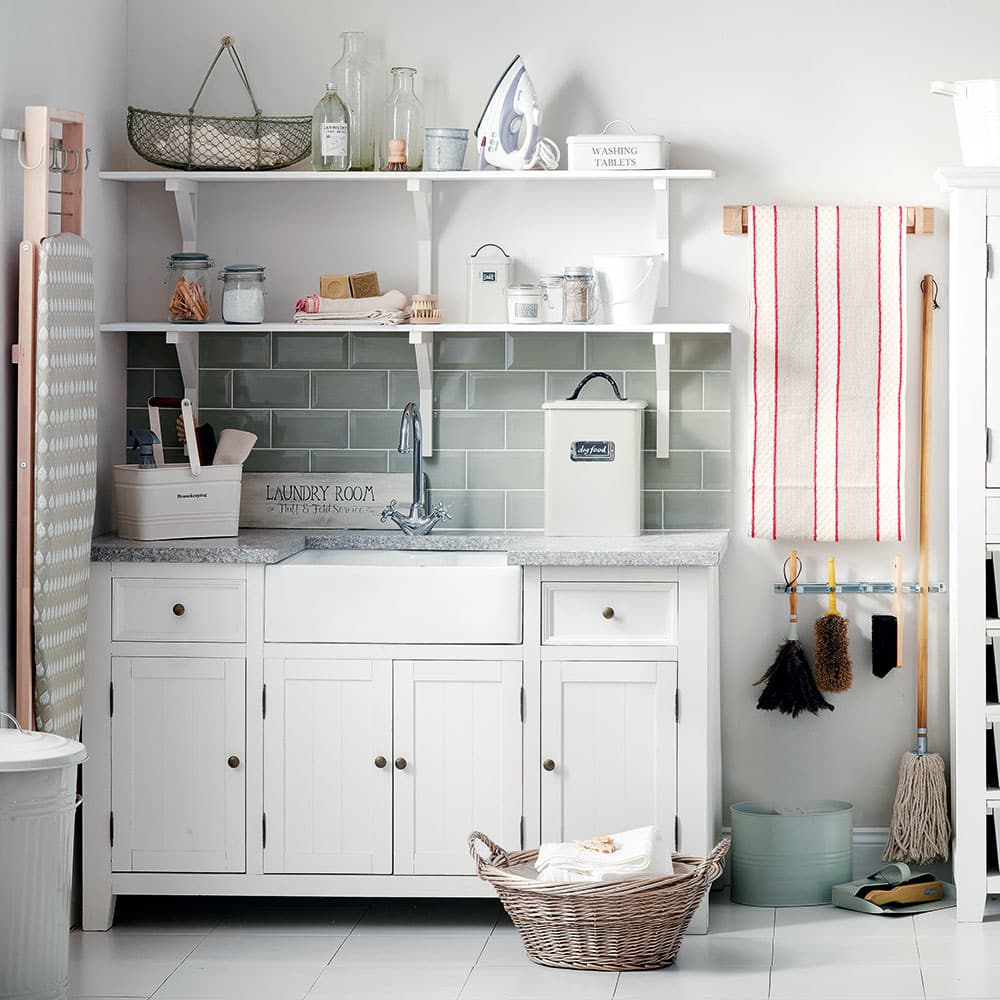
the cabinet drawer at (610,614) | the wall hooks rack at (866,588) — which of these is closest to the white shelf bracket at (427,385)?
the cabinet drawer at (610,614)

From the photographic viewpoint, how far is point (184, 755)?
3625 mm

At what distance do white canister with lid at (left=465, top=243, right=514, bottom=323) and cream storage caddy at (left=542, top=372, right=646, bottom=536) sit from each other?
0.95 ft

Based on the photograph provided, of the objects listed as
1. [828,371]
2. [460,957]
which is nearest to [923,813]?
[828,371]

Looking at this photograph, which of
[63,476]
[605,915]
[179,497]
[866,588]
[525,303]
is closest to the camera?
[605,915]

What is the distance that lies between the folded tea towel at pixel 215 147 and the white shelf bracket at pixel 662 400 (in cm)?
109

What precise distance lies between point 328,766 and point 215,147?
5.09ft

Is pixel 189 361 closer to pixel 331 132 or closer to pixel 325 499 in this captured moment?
pixel 325 499

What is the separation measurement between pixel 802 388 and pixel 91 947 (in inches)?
85.6

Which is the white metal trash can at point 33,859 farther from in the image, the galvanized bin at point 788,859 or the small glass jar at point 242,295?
the galvanized bin at point 788,859

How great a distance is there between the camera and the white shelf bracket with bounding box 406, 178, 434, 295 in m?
3.97

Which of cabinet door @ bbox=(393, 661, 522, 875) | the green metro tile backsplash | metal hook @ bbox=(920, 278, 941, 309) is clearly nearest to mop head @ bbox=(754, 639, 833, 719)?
the green metro tile backsplash

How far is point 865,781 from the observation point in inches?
160

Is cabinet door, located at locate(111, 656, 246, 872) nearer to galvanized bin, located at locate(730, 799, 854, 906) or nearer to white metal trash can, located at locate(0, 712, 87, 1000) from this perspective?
white metal trash can, located at locate(0, 712, 87, 1000)

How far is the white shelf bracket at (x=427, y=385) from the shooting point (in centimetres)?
401
